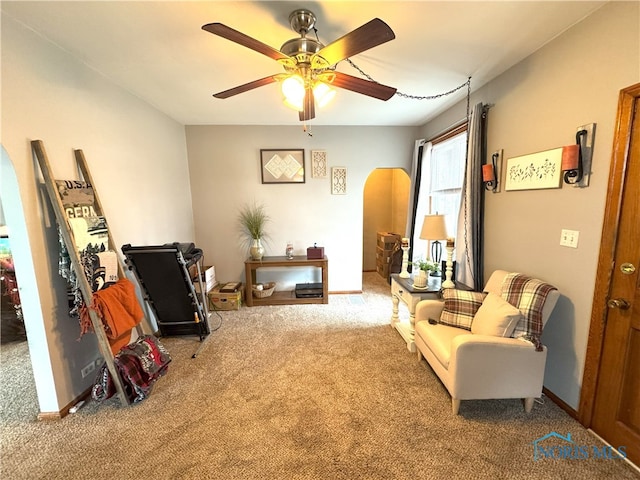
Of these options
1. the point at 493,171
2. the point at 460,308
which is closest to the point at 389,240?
the point at 493,171

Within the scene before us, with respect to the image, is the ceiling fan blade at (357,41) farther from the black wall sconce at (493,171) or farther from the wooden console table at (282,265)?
the wooden console table at (282,265)

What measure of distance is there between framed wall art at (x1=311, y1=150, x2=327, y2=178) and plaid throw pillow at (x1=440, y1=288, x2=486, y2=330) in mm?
2530

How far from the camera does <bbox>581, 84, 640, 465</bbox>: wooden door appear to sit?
1.47 metres

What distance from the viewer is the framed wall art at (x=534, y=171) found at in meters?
1.89

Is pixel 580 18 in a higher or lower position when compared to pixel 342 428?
higher

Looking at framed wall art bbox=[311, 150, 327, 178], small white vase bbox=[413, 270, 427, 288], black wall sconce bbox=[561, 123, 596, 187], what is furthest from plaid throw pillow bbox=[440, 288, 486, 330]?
framed wall art bbox=[311, 150, 327, 178]

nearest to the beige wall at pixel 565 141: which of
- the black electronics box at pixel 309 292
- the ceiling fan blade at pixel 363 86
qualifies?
the ceiling fan blade at pixel 363 86

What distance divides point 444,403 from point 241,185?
357cm

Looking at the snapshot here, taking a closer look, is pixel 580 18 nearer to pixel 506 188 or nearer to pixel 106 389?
pixel 506 188

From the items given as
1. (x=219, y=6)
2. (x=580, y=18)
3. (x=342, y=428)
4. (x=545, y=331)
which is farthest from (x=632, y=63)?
(x=342, y=428)

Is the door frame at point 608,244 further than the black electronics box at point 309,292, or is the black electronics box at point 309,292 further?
the black electronics box at point 309,292

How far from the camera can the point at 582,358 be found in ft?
5.85

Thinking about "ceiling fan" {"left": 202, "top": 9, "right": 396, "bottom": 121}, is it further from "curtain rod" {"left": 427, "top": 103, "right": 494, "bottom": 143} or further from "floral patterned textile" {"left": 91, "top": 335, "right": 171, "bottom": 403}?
"floral patterned textile" {"left": 91, "top": 335, "right": 171, "bottom": 403}

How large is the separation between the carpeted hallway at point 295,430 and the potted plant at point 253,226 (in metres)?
1.73
